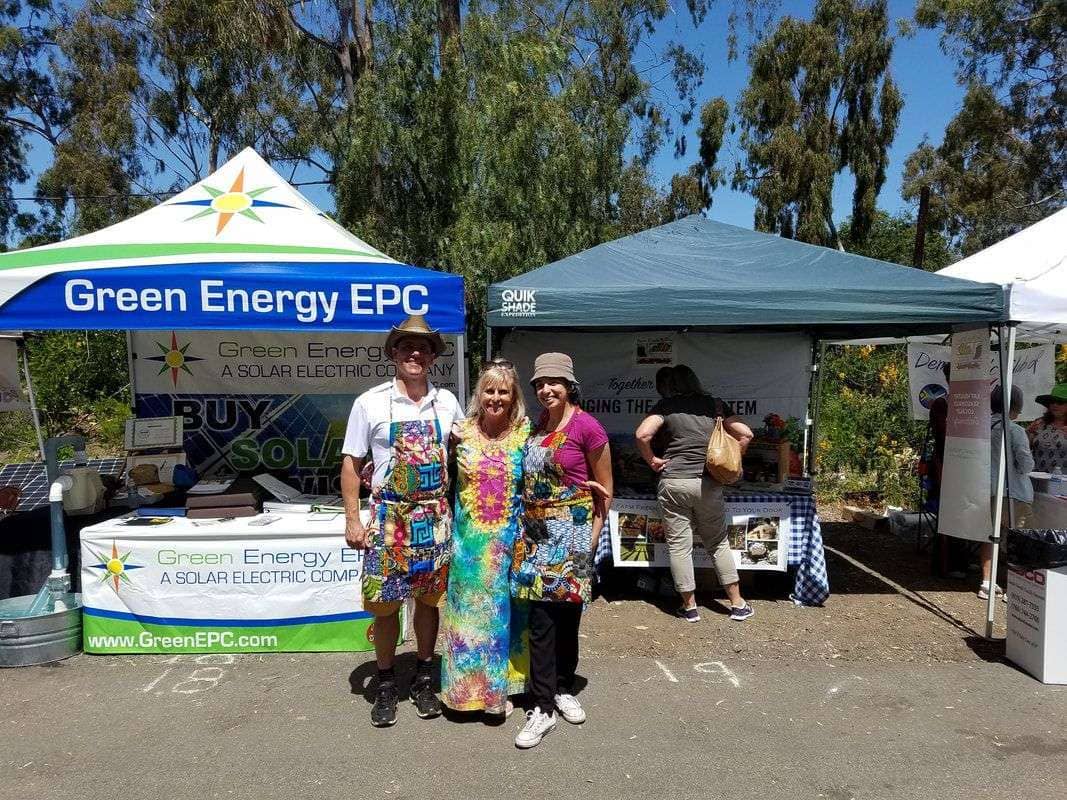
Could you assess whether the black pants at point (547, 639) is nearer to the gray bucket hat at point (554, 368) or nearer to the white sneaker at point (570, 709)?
the white sneaker at point (570, 709)

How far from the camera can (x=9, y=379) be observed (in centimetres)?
566

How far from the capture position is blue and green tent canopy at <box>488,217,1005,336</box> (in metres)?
4.26

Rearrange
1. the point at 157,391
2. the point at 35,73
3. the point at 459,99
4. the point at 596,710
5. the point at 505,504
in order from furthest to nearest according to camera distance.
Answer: the point at 35,73, the point at 459,99, the point at 157,391, the point at 596,710, the point at 505,504

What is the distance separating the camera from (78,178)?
18.4m

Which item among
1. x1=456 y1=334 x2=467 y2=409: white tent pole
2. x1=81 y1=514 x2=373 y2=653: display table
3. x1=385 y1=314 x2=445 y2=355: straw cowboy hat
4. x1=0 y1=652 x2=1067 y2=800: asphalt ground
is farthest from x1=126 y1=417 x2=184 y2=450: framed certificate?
x1=385 y1=314 x2=445 y2=355: straw cowboy hat

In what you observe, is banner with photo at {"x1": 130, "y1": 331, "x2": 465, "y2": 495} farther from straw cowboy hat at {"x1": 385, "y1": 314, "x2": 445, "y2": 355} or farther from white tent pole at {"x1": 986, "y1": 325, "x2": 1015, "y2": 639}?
white tent pole at {"x1": 986, "y1": 325, "x2": 1015, "y2": 639}

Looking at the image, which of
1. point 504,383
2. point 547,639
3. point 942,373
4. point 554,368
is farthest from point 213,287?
point 942,373

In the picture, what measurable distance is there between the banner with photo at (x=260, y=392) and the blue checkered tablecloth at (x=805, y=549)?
2.24 metres

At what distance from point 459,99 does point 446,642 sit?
382 inches

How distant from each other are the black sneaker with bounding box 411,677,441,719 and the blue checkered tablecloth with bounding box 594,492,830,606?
5.94 feet

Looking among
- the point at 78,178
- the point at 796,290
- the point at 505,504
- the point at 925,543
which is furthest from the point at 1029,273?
the point at 78,178

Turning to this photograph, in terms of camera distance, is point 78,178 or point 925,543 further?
point 78,178

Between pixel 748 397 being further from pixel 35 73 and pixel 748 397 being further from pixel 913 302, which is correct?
pixel 35 73

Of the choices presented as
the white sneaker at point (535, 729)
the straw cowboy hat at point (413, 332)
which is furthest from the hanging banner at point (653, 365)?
the white sneaker at point (535, 729)
